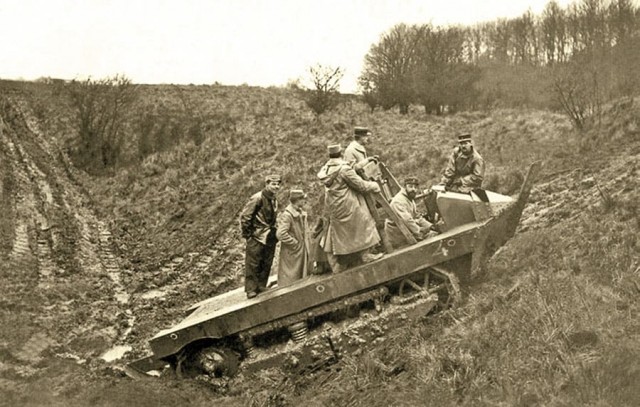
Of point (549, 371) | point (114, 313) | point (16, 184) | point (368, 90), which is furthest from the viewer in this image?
point (368, 90)

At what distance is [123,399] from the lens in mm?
7941

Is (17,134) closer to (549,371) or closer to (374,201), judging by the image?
(374,201)

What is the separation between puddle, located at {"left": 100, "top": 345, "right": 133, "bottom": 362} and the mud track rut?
0.13 m

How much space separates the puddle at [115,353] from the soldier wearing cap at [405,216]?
4501 mm

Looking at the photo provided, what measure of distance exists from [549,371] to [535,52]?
44.4m

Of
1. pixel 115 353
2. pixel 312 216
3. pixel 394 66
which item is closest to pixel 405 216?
pixel 115 353

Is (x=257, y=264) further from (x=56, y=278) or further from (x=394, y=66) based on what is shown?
(x=394, y=66)

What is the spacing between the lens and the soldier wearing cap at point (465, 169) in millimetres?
9477

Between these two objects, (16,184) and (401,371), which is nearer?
(401,371)

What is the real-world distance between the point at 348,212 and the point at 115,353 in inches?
179

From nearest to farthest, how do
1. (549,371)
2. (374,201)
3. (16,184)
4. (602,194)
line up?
(549,371) < (374,201) < (602,194) < (16,184)

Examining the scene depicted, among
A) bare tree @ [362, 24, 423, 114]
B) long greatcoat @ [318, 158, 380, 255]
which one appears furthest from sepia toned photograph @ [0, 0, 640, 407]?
bare tree @ [362, 24, 423, 114]

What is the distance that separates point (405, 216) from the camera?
894 centimetres

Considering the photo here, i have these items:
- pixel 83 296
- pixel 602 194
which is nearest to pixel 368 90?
pixel 83 296
